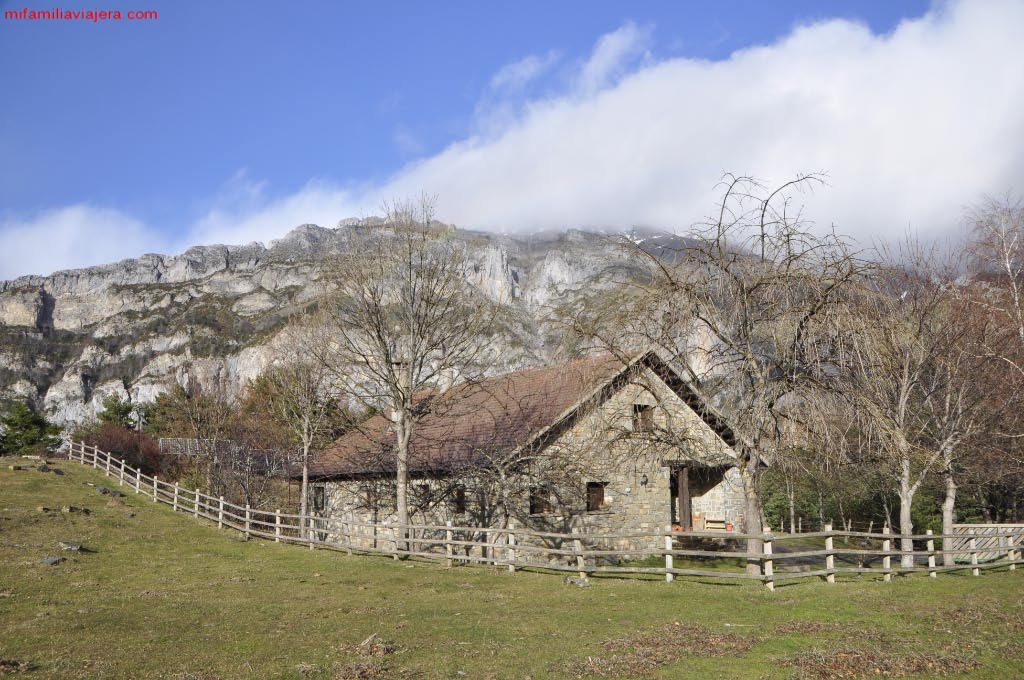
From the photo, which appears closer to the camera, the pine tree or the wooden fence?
the wooden fence

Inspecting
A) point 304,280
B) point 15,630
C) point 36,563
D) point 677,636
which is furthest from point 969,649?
point 304,280

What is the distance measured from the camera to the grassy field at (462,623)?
879 centimetres

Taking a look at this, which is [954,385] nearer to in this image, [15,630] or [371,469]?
[371,469]

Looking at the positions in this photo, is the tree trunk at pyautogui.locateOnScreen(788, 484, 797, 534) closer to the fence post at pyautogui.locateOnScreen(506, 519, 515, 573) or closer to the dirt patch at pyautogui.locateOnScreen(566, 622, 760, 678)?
the fence post at pyautogui.locateOnScreen(506, 519, 515, 573)

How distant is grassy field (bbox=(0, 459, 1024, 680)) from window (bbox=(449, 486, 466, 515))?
3712 millimetres

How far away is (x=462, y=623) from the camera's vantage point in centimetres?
1175

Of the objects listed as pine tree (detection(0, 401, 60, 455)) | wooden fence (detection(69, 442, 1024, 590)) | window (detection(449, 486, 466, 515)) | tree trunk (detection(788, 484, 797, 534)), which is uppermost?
pine tree (detection(0, 401, 60, 455))

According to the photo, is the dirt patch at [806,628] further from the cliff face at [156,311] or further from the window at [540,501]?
the cliff face at [156,311]

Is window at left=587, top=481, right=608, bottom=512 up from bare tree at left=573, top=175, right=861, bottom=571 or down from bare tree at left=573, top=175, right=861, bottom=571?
down

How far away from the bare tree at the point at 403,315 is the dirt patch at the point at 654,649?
11.7m

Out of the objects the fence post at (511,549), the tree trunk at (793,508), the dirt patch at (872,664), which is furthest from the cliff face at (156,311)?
the dirt patch at (872,664)

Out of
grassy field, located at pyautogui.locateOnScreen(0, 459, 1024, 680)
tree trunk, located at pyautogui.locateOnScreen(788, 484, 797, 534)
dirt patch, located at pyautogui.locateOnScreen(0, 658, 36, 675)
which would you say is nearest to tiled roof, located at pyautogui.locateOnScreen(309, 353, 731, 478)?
grassy field, located at pyautogui.locateOnScreen(0, 459, 1024, 680)

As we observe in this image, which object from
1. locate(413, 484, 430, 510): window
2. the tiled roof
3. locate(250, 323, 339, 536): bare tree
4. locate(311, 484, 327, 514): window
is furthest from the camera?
locate(311, 484, 327, 514): window

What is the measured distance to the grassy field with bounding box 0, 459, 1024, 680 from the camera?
8.79 meters
